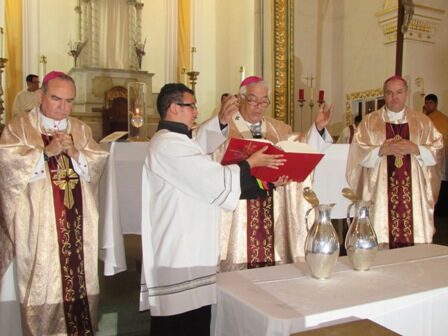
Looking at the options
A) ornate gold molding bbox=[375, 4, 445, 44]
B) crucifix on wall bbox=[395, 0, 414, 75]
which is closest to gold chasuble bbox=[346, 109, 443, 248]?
crucifix on wall bbox=[395, 0, 414, 75]

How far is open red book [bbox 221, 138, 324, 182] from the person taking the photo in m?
2.56

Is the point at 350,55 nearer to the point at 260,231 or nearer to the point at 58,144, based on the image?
the point at 260,231

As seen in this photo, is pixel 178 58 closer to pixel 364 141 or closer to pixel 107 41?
pixel 107 41

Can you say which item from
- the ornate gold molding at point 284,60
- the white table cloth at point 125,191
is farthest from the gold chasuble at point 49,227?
the ornate gold molding at point 284,60

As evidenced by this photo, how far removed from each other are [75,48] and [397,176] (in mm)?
8119

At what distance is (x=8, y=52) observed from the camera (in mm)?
10266

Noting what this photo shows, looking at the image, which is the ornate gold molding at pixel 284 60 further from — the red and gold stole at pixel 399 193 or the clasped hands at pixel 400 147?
the clasped hands at pixel 400 147

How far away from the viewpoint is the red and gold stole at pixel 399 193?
433 centimetres

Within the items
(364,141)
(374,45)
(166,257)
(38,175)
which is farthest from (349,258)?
(374,45)

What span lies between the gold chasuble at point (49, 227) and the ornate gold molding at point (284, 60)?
609 cm

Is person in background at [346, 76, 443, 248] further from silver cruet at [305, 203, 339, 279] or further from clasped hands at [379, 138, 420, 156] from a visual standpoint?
silver cruet at [305, 203, 339, 279]

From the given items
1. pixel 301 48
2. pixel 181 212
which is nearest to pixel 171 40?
pixel 301 48

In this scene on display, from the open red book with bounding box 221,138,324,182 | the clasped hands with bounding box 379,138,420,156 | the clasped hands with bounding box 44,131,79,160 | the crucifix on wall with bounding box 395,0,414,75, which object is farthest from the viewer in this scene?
the crucifix on wall with bounding box 395,0,414,75

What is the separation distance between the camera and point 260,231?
3.76 m
